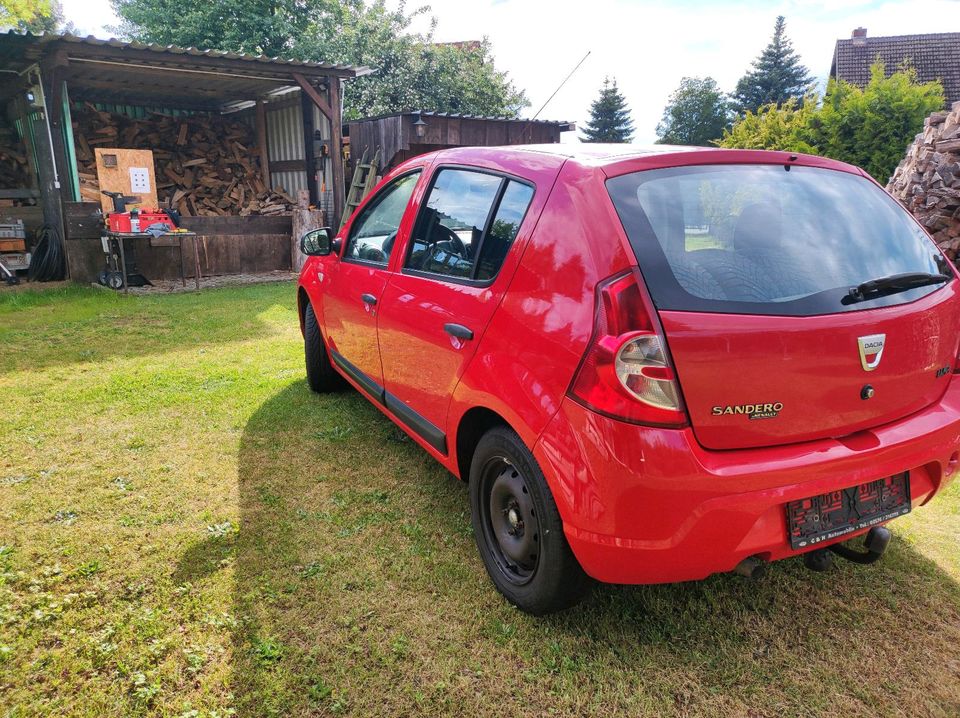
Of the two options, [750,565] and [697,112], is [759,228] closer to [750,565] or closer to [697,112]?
[750,565]

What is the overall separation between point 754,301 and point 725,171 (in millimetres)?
598

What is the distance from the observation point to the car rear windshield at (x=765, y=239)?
1945mm

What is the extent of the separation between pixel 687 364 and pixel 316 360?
341 cm

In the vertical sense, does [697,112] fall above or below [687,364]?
above

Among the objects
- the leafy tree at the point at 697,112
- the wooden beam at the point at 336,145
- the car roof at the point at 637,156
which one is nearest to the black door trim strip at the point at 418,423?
the car roof at the point at 637,156

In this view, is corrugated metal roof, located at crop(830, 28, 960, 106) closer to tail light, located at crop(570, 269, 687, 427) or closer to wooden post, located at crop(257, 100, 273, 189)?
wooden post, located at crop(257, 100, 273, 189)

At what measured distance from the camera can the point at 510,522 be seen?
2.50 metres

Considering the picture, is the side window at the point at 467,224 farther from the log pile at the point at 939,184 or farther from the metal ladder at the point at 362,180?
the metal ladder at the point at 362,180

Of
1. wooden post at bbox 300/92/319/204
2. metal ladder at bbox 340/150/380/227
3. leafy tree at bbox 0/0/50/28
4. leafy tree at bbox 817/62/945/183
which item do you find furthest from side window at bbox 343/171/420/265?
leafy tree at bbox 0/0/50/28

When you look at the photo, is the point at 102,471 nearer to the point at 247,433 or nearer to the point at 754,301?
the point at 247,433

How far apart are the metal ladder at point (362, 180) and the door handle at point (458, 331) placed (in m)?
12.0

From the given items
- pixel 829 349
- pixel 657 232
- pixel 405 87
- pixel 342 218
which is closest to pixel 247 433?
pixel 657 232

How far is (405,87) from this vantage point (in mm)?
24391

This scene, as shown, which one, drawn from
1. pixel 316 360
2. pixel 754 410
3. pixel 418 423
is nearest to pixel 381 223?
pixel 418 423
